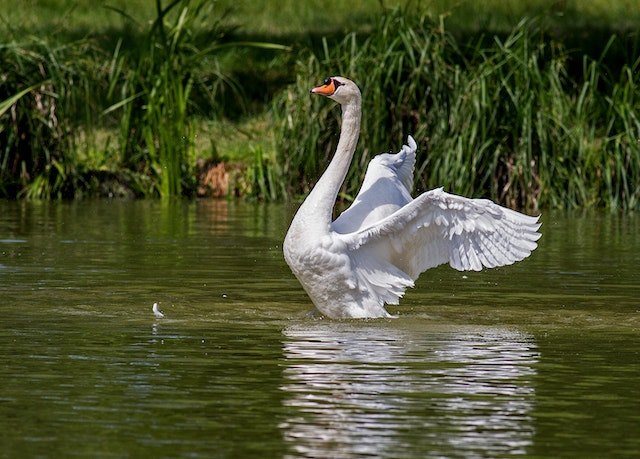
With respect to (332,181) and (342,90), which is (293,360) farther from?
(342,90)

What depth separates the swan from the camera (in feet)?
31.6

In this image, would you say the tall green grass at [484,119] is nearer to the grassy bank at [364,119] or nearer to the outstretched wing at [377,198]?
the grassy bank at [364,119]

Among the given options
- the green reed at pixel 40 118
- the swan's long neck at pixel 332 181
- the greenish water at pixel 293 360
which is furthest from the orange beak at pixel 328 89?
the green reed at pixel 40 118

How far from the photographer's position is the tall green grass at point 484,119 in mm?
18203

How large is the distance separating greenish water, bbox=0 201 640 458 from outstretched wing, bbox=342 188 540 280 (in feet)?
1.24

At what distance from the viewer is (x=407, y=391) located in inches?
274

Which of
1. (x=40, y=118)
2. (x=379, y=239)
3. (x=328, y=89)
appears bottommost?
(x=379, y=239)

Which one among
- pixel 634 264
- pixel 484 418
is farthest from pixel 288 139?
pixel 484 418

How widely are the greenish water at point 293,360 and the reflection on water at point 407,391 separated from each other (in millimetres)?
15

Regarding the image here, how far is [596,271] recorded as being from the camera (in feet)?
40.6

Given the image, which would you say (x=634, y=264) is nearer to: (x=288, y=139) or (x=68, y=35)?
(x=288, y=139)

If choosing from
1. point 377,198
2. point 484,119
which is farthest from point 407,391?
point 484,119

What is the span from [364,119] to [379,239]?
28.5 ft

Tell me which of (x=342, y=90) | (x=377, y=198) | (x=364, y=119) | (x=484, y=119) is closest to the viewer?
(x=377, y=198)
